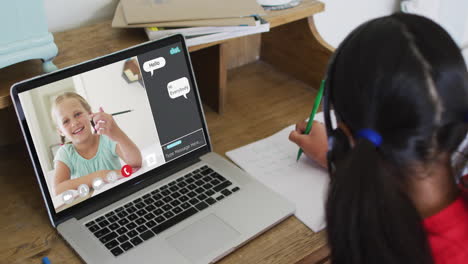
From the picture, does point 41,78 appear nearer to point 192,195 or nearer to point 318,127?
point 192,195

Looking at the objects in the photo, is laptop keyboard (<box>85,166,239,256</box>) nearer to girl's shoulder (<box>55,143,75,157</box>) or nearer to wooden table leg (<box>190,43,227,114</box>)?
girl's shoulder (<box>55,143,75,157</box>)

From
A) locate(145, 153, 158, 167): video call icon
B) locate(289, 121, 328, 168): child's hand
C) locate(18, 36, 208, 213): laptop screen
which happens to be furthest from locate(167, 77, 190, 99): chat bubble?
locate(289, 121, 328, 168): child's hand

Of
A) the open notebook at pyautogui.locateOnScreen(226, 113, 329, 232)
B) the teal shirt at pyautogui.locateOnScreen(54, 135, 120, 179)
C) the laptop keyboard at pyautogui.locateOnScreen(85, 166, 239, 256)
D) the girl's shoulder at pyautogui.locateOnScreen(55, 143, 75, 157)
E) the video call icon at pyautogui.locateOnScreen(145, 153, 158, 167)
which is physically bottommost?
the open notebook at pyautogui.locateOnScreen(226, 113, 329, 232)

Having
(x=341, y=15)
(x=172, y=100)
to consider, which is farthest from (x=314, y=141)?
(x=341, y=15)

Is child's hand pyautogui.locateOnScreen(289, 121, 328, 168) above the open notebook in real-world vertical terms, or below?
above

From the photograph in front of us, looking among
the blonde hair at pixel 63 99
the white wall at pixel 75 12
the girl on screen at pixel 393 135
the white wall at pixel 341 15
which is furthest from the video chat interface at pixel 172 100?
the white wall at pixel 341 15

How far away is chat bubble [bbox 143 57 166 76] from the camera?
951 millimetres

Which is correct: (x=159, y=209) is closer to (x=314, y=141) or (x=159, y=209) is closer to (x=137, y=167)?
(x=137, y=167)

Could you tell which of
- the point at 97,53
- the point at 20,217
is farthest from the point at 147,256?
the point at 97,53

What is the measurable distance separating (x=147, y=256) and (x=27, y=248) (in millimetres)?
204

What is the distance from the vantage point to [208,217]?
0.88 m

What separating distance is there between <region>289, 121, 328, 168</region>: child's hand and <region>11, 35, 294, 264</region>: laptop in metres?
0.14

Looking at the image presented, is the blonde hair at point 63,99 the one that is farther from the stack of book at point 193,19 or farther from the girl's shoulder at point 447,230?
the girl's shoulder at point 447,230

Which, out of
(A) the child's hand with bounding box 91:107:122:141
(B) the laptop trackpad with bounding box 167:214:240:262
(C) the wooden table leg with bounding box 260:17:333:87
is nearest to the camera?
(B) the laptop trackpad with bounding box 167:214:240:262
